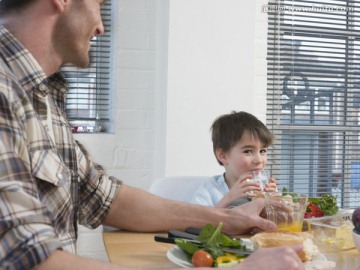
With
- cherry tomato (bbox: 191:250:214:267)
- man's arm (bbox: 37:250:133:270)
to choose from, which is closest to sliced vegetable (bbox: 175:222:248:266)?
cherry tomato (bbox: 191:250:214:267)

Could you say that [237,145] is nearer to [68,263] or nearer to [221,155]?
[221,155]

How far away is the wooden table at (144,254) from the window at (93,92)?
121 centimetres

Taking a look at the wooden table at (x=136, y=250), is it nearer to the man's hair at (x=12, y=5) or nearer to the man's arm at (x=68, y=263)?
the man's arm at (x=68, y=263)

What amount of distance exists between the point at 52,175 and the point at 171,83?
1.40 meters

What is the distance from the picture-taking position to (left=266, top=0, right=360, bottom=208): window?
2.72 m

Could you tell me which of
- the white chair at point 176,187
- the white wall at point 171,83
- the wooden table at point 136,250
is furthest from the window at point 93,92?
the wooden table at point 136,250

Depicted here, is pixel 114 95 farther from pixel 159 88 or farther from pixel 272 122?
pixel 272 122

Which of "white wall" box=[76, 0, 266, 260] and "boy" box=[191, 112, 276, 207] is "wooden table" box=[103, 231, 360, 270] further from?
"white wall" box=[76, 0, 266, 260]

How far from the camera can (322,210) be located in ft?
Answer: 4.54

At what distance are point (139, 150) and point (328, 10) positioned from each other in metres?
1.30

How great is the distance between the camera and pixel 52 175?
888 mm

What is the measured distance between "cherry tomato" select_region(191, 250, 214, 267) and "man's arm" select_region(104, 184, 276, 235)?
0.38 meters

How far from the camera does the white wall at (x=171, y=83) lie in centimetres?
226

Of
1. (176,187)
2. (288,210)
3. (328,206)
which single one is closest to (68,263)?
(288,210)
